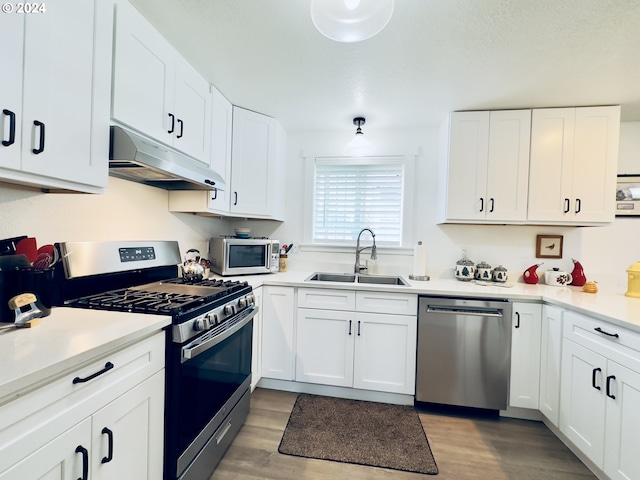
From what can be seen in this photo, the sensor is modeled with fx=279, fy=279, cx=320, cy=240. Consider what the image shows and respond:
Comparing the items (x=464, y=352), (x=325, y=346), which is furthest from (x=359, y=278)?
(x=464, y=352)

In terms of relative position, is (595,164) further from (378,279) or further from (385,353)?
(385,353)

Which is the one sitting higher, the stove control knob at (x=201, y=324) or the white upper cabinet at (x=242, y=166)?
the white upper cabinet at (x=242, y=166)

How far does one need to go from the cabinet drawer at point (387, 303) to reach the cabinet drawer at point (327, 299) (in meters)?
0.06

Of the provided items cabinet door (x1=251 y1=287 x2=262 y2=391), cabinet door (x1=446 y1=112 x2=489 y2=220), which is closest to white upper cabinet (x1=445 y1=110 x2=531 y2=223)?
cabinet door (x1=446 y1=112 x2=489 y2=220)

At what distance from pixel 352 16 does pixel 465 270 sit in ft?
7.03

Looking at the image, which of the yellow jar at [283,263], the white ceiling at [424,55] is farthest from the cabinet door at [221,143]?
the yellow jar at [283,263]

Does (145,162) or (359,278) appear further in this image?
(359,278)

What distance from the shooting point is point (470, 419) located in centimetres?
202

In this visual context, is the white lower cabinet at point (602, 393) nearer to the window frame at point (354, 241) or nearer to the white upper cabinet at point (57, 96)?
the window frame at point (354, 241)

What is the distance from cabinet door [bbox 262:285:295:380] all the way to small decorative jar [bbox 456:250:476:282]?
1500mm

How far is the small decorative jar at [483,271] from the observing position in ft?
7.95

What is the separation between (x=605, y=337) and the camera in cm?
141

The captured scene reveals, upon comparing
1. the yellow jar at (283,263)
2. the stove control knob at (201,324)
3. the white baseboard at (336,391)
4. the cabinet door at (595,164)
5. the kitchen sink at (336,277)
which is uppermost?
the cabinet door at (595,164)

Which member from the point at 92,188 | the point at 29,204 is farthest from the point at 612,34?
the point at 29,204
